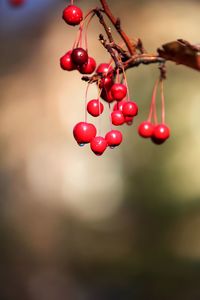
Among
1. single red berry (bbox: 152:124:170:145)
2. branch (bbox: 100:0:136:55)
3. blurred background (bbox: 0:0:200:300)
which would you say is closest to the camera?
branch (bbox: 100:0:136:55)

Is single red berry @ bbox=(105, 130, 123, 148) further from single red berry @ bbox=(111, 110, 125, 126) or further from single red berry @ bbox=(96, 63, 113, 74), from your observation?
single red berry @ bbox=(96, 63, 113, 74)

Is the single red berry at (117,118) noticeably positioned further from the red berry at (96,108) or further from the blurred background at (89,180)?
the blurred background at (89,180)

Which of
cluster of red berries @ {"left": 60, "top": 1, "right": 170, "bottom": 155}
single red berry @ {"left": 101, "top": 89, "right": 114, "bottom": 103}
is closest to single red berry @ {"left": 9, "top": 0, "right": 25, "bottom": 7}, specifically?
cluster of red berries @ {"left": 60, "top": 1, "right": 170, "bottom": 155}

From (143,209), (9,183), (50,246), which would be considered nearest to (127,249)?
(143,209)

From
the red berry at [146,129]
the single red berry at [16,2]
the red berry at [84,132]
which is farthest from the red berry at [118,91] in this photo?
the single red berry at [16,2]

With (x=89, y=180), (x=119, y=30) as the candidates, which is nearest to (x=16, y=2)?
(x=119, y=30)

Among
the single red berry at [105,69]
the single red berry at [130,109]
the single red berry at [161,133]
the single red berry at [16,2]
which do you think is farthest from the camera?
the single red berry at [16,2]

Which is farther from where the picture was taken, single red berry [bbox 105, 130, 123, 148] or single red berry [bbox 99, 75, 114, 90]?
single red berry [bbox 105, 130, 123, 148]
